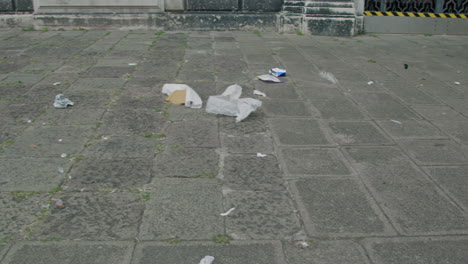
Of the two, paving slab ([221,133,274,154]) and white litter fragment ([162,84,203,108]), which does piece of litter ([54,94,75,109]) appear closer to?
white litter fragment ([162,84,203,108])

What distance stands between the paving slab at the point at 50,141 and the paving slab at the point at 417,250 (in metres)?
2.42

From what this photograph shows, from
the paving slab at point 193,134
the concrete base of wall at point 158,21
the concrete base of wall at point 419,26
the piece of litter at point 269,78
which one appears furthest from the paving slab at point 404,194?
the concrete base of wall at point 419,26

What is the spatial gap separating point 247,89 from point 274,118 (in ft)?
3.36

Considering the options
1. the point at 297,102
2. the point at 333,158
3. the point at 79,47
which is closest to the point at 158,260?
the point at 333,158

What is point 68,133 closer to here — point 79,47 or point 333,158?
point 333,158

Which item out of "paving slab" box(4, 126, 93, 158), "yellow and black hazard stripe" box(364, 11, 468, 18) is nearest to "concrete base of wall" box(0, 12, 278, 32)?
"yellow and black hazard stripe" box(364, 11, 468, 18)

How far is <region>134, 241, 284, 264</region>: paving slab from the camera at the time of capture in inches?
93.9

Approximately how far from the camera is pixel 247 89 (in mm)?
5500

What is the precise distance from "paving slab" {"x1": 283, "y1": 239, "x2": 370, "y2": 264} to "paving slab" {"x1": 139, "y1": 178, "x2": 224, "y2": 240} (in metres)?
0.44

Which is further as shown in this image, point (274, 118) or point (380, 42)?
point (380, 42)

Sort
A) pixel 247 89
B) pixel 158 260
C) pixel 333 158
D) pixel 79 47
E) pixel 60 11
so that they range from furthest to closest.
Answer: pixel 60 11 < pixel 79 47 < pixel 247 89 < pixel 333 158 < pixel 158 260

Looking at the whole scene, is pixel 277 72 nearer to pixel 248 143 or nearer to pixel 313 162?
pixel 248 143

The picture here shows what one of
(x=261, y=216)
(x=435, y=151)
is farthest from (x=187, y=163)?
(x=435, y=151)

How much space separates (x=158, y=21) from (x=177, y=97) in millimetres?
5032
